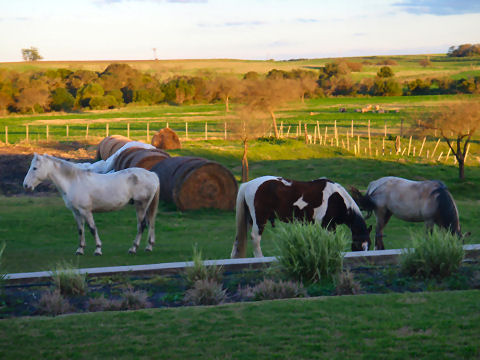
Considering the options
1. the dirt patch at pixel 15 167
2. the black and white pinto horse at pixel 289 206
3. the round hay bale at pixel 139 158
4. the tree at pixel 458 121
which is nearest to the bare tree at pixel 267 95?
the tree at pixel 458 121

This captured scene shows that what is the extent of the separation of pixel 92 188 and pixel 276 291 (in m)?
6.14

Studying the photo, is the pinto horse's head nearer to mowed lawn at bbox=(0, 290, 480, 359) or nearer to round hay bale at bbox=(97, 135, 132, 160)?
mowed lawn at bbox=(0, 290, 480, 359)

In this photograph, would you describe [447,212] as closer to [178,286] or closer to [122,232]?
[178,286]

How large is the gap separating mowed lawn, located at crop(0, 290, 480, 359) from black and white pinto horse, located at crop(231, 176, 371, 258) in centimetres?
Answer: 398

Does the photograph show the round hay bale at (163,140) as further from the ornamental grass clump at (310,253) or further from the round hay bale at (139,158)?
the ornamental grass clump at (310,253)

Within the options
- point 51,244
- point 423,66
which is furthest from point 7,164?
point 423,66

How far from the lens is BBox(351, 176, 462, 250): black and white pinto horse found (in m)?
12.6

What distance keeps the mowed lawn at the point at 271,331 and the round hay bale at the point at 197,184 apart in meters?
12.6

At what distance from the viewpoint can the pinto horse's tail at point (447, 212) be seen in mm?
12521

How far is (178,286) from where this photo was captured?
8.80 meters

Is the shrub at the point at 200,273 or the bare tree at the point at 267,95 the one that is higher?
the bare tree at the point at 267,95

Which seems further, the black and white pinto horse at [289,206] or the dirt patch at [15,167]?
the dirt patch at [15,167]

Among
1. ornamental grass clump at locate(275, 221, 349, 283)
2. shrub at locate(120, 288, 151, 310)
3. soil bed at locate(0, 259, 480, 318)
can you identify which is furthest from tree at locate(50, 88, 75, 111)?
shrub at locate(120, 288, 151, 310)

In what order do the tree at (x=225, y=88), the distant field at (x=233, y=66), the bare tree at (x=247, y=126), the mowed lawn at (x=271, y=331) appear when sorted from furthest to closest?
the distant field at (x=233, y=66) → the tree at (x=225, y=88) → the bare tree at (x=247, y=126) → the mowed lawn at (x=271, y=331)
